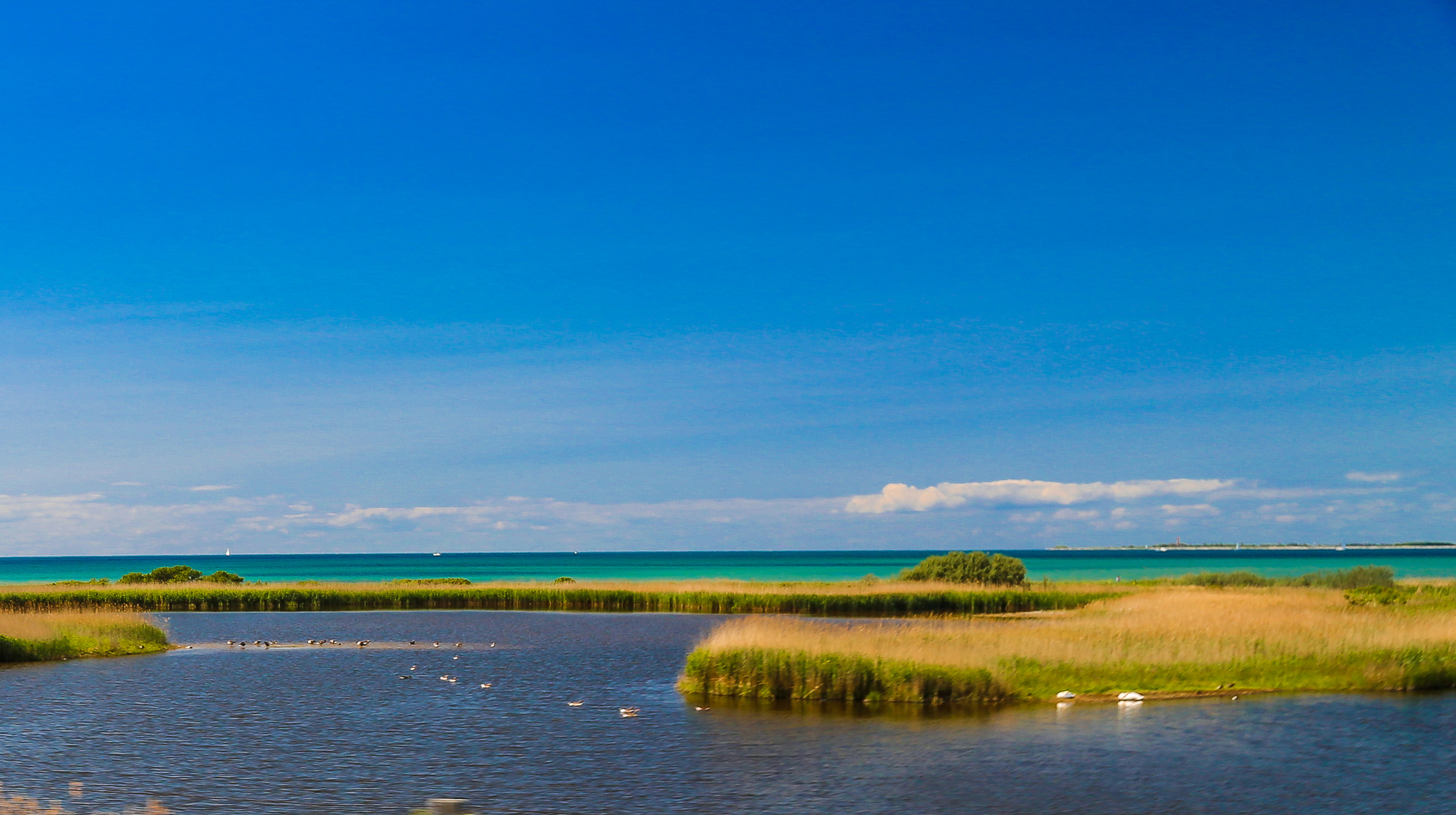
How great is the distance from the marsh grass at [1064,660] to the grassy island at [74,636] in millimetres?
23313

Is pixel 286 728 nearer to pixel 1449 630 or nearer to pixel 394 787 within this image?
pixel 394 787

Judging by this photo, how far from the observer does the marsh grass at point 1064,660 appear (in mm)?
27812

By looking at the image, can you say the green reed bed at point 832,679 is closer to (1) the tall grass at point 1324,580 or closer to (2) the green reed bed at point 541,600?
(2) the green reed bed at point 541,600

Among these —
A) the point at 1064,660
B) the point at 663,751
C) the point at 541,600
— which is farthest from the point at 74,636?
the point at 1064,660

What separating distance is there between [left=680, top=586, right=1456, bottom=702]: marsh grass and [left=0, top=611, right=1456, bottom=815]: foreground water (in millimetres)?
1692

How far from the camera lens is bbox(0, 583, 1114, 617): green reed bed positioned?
61.4 meters

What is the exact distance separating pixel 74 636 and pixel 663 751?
98.4ft

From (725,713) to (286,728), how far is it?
32.2ft

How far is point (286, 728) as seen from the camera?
79.3ft

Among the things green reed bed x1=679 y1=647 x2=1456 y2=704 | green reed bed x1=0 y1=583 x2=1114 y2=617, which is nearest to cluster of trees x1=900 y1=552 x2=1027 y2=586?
green reed bed x1=0 y1=583 x2=1114 y2=617

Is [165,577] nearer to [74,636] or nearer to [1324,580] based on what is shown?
[74,636]

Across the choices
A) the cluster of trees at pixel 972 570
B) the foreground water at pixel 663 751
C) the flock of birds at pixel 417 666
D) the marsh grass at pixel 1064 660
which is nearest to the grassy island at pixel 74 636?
the flock of birds at pixel 417 666

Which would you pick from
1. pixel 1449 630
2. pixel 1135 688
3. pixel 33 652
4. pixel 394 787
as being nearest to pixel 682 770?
pixel 394 787

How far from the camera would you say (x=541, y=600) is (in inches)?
2788
